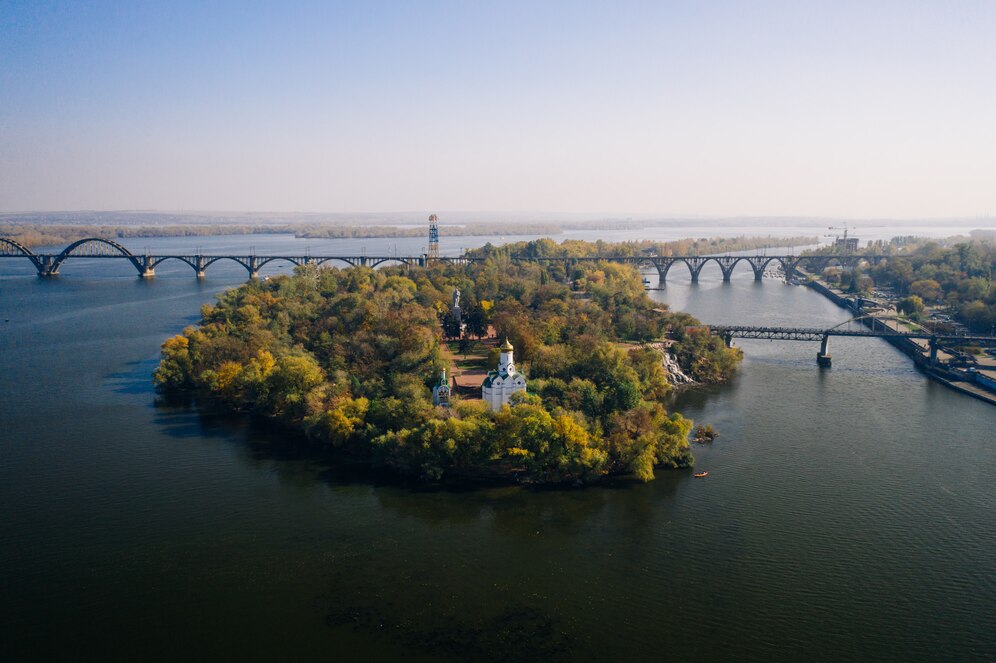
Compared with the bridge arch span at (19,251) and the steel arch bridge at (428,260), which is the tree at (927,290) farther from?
the bridge arch span at (19,251)

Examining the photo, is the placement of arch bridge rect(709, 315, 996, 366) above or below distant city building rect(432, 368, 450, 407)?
above

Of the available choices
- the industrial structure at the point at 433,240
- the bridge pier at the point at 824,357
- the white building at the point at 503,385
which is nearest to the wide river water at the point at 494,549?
the white building at the point at 503,385

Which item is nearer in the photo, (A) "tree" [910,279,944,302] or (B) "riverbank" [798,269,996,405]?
(B) "riverbank" [798,269,996,405]

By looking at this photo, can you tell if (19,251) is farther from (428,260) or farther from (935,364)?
(935,364)

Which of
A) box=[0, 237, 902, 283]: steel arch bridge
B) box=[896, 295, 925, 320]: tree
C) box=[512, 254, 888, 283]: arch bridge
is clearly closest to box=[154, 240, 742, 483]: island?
box=[896, 295, 925, 320]: tree

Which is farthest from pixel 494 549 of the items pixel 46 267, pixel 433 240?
pixel 46 267

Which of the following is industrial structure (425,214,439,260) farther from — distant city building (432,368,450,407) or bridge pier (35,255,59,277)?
distant city building (432,368,450,407)

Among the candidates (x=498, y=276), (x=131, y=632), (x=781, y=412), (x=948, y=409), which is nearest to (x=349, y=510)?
(x=131, y=632)

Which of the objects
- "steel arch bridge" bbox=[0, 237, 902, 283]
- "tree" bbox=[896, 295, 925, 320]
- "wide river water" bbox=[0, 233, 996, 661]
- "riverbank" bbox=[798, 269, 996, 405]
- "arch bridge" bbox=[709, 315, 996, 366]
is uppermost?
"steel arch bridge" bbox=[0, 237, 902, 283]
